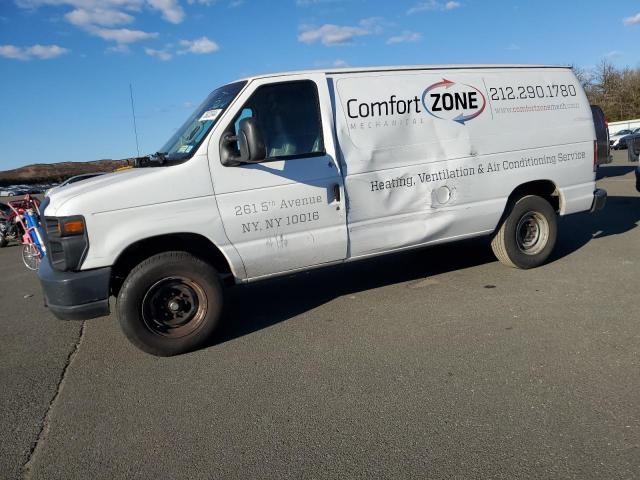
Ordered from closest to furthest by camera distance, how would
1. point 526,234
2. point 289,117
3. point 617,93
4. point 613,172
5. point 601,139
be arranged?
point 289,117 < point 526,234 < point 601,139 < point 613,172 < point 617,93

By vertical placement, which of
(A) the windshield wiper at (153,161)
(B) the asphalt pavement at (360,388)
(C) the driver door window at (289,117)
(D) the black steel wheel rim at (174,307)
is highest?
(C) the driver door window at (289,117)

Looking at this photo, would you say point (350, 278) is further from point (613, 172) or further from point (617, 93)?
point (617, 93)

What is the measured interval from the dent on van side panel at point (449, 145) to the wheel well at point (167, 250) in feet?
4.29

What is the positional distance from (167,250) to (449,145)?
3.03 m

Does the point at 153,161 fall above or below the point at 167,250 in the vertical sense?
above

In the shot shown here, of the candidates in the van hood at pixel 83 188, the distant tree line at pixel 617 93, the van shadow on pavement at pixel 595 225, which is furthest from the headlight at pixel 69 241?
the distant tree line at pixel 617 93

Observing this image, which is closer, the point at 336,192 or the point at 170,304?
the point at 170,304

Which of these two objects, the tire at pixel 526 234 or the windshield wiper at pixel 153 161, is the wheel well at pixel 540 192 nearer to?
the tire at pixel 526 234

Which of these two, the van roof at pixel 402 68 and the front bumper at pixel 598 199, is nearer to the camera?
the van roof at pixel 402 68

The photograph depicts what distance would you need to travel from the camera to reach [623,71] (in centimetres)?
5003

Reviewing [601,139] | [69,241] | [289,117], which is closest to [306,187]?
[289,117]

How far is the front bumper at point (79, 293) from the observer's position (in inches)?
164

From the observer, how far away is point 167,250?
15.2 ft

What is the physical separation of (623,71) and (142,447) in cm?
5849
